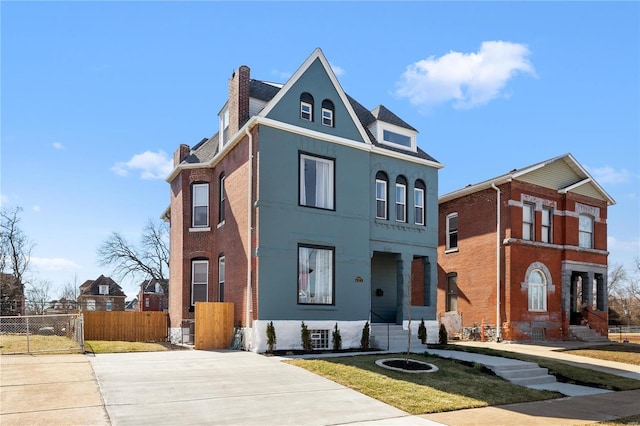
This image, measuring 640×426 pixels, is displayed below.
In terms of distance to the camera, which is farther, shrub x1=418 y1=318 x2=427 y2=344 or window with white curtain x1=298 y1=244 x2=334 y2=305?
shrub x1=418 y1=318 x2=427 y2=344

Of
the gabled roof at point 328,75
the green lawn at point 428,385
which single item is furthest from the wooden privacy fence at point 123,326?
the gabled roof at point 328,75

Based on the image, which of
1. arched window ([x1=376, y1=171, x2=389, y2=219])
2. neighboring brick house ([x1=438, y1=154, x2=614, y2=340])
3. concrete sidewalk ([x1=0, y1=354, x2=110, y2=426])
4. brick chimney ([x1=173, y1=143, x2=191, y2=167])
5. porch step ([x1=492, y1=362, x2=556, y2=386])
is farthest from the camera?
neighboring brick house ([x1=438, y1=154, x2=614, y2=340])

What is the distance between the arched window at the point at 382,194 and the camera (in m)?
21.8

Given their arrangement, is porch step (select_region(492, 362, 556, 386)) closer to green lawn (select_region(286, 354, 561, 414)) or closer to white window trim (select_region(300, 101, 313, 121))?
green lawn (select_region(286, 354, 561, 414))

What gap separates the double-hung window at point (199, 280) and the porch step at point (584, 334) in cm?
1936

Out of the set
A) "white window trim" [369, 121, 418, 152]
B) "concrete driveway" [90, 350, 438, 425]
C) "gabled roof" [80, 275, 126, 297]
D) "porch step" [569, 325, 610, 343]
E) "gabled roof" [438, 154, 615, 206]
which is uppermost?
"white window trim" [369, 121, 418, 152]

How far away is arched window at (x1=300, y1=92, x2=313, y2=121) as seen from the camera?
1947 centimetres

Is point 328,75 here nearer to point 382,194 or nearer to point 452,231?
point 382,194

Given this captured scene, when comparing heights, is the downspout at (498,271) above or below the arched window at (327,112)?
below

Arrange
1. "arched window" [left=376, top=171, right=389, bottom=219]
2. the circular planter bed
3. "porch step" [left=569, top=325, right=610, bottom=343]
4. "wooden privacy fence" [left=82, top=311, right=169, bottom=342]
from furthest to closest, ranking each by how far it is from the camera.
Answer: "porch step" [left=569, top=325, right=610, bottom=343] → "wooden privacy fence" [left=82, top=311, right=169, bottom=342] → "arched window" [left=376, top=171, right=389, bottom=219] → the circular planter bed

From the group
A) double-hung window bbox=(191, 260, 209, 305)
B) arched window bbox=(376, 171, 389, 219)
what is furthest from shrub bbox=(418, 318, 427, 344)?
double-hung window bbox=(191, 260, 209, 305)

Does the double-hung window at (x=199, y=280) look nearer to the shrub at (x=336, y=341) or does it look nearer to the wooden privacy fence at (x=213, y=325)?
the wooden privacy fence at (x=213, y=325)

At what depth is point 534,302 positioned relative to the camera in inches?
1073

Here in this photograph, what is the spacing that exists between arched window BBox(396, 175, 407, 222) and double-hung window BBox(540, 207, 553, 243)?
9940mm
